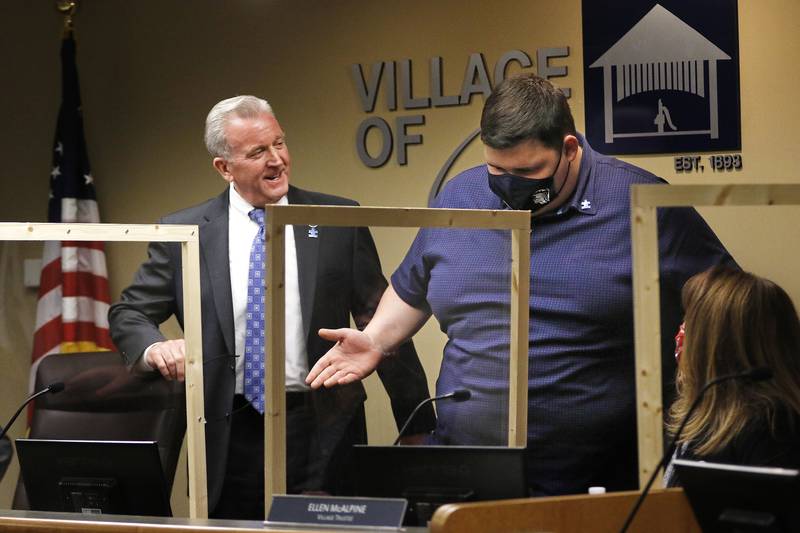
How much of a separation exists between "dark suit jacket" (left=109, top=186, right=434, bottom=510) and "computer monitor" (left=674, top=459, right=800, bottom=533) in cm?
84

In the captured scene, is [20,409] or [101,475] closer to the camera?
[101,475]

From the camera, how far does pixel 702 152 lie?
426 cm

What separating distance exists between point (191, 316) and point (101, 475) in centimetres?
55

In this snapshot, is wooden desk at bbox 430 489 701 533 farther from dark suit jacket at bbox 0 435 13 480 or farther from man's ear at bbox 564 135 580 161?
dark suit jacket at bbox 0 435 13 480

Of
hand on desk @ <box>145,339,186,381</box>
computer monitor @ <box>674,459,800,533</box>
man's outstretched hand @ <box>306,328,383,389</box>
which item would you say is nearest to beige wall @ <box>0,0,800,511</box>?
hand on desk @ <box>145,339,186,381</box>

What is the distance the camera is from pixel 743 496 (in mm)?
1903

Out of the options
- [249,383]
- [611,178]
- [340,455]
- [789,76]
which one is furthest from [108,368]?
[789,76]

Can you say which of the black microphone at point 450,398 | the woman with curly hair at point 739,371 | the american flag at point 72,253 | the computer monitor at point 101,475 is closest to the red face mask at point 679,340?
the woman with curly hair at point 739,371

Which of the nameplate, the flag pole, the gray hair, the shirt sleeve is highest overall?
the flag pole

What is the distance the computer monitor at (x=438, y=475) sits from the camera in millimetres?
2229

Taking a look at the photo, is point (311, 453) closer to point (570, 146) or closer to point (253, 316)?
point (253, 316)

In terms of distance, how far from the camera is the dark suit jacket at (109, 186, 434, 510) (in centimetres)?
270

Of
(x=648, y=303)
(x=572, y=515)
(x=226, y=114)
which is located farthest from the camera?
(x=226, y=114)

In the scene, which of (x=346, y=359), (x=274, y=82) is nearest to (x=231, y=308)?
(x=346, y=359)
